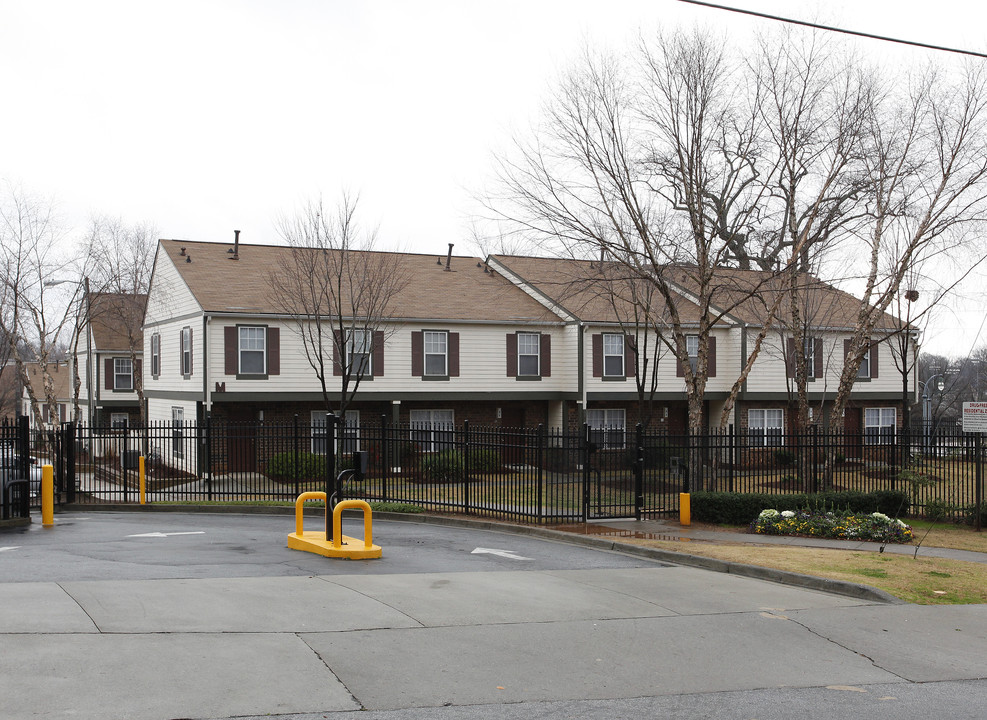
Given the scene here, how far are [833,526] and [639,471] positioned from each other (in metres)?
3.53

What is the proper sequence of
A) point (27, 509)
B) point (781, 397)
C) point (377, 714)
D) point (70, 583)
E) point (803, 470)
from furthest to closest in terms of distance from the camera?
1. point (781, 397)
2. point (803, 470)
3. point (27, 509)
4. point (70, 583)
5. point (377, 714)

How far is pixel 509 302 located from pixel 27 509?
69.5ft

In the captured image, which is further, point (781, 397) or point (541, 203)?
point (781, 397)

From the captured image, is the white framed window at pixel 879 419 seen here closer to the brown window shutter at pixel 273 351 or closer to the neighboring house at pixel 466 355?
the neighboring house at pixel 466 355

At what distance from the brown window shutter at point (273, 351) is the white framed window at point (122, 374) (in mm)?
20987

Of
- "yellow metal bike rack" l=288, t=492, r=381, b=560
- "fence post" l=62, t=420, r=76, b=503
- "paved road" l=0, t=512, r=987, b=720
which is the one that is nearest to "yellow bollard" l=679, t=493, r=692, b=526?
"paved road" l=0, t=512, r=987, b=720

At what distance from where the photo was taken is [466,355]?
3272cm

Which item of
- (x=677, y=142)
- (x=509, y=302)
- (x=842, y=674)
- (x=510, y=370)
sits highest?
(x=677, y=142)

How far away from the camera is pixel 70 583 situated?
9.66 meters

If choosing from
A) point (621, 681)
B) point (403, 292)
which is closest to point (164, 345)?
point (403, 292)

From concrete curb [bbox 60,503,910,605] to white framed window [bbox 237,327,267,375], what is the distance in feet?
34.0

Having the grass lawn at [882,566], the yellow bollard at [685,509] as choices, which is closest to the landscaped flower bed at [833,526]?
the grass lawn at [882,566]

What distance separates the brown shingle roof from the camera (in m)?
30.3

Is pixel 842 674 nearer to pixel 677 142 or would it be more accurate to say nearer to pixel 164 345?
pixel 677 142
